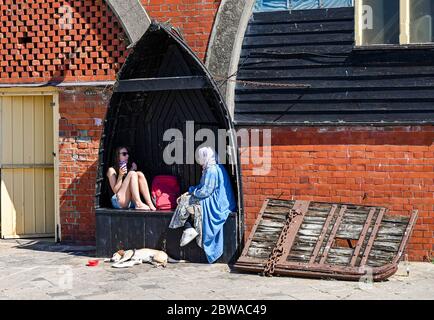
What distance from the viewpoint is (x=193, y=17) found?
1096 centimetres

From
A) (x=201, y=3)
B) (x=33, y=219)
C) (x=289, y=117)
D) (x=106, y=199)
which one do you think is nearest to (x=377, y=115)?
(x=289, y=117)

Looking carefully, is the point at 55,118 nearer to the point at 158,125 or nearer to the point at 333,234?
the point at 158,125

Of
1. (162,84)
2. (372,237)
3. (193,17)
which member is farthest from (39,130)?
(372,237)

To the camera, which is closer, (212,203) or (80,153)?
(212,203)

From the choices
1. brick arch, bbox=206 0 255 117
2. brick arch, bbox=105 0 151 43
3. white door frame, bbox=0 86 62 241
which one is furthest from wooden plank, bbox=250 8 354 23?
white door frame, bbox=0 86 62 241

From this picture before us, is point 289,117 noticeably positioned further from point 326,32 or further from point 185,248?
point 185,248

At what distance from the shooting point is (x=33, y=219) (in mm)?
12242

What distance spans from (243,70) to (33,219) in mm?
4224

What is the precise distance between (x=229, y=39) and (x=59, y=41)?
8.91 ft

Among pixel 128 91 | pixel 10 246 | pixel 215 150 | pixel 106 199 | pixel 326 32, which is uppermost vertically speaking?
pixel 326 32

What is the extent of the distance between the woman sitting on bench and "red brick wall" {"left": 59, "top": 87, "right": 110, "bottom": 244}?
0.84 m

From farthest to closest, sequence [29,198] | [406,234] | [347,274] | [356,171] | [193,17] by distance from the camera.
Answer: [29,198], [193,17], [356,171], [406,234], [347,274]

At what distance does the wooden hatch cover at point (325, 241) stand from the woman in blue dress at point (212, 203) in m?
0.48

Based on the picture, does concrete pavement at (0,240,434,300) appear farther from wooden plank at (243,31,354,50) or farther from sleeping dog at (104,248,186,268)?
wooden plank at (243,31,354,50)
